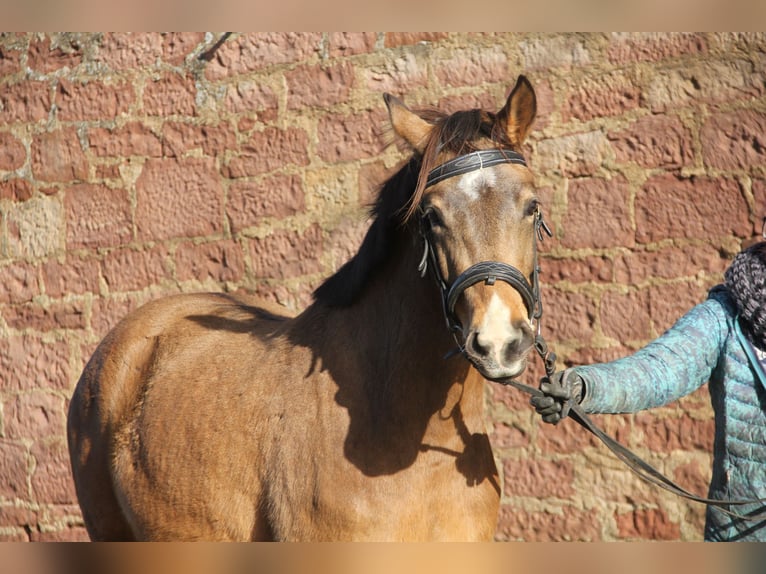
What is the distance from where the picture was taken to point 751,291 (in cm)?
241

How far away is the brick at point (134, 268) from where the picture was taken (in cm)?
521

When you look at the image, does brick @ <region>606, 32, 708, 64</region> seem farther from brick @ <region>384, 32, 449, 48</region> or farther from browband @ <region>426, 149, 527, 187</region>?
browband @ <region>426, 149, 527, 187</region>

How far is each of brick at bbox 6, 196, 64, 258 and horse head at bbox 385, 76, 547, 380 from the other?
3594 millimetres

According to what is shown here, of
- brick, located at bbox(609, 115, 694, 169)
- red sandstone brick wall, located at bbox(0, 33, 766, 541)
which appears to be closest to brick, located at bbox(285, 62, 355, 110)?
red sandstone brick wall, located at bbox(0, 33, 766, 541)

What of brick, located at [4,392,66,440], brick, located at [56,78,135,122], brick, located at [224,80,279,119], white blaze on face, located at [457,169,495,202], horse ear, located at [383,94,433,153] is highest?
brick, located at [56,78,135,122]

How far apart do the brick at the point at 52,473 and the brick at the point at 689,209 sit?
12.7 ft

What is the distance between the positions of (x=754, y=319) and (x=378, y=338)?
3.91ft

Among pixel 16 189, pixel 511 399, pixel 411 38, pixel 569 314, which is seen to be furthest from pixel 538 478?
pixel 16 189

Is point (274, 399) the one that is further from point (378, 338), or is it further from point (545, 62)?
point (545, 62)

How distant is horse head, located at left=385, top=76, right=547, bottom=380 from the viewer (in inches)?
87.4

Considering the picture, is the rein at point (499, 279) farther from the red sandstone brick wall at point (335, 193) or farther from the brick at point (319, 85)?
the brick at point (319, 85)

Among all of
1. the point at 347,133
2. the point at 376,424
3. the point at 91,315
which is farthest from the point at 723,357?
the point at 91,315

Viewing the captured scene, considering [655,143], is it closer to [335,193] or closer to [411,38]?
[411,38]

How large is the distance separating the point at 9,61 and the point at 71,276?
1566 mm
